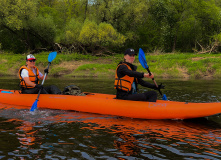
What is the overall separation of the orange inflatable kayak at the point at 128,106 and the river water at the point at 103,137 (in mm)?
173

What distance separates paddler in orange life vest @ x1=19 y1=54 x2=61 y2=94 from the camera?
23.7 feet

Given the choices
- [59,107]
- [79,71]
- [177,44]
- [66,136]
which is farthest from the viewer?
[177,44]

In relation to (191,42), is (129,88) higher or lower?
lower

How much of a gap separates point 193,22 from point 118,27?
348 inches

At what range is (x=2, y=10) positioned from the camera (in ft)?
80.1

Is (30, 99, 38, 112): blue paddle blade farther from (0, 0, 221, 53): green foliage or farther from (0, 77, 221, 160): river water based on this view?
(0, 0, 221, 53): green foliage

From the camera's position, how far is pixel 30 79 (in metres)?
7.43

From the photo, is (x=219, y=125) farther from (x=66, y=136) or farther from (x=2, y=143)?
(x=2, y=143)

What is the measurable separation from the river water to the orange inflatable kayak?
0.17m

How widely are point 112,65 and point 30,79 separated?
47.5 feet

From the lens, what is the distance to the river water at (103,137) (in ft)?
12.6

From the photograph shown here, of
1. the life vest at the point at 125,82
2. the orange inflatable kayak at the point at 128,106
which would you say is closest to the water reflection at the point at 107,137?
the orange inflatable kayak at the point at 128,106

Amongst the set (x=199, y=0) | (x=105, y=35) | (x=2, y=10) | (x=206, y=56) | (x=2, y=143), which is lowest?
(x=2, y=143)

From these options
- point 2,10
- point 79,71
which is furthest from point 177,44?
point 2,10
